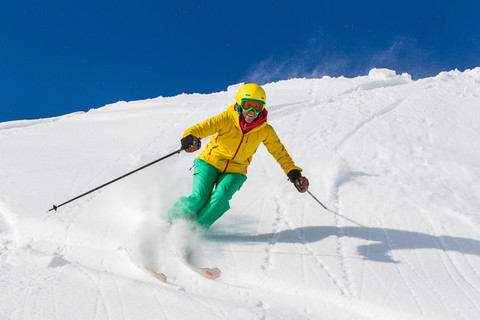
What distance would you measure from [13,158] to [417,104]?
910 cm

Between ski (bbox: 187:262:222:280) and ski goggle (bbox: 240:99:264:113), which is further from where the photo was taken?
ski goggle (bbox: 240:99:264:113)

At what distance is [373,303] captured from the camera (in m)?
3.25

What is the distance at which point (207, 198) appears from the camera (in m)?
4.24

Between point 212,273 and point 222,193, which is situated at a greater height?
point 222,193

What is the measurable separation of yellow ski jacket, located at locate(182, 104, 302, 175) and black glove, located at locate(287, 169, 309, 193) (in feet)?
0.28

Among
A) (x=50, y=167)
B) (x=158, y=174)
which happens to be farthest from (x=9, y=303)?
(x=50, y=167)

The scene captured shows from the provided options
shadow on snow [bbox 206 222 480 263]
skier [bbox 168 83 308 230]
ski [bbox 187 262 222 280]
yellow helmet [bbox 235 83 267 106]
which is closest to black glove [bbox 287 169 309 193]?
skier [bbox 168 83 308 230]

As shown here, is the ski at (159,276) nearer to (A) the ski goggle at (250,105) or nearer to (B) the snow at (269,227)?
(B) the snow at (269,227)

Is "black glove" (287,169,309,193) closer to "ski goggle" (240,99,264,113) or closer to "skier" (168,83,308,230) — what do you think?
"skier" (168,83,308,230)

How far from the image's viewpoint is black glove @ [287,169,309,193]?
457 cm

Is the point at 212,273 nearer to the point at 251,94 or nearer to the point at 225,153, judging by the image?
the point at 225,153

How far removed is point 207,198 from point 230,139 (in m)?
0.69

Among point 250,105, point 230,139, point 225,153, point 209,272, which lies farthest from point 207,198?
point 250,105

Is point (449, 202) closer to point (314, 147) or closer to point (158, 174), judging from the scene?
point (314, 147)
